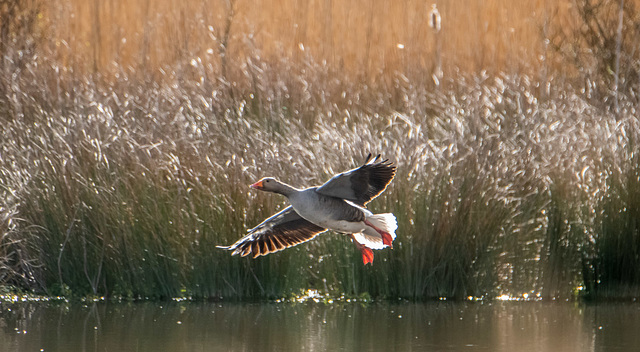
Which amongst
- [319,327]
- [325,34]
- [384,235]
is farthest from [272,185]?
[325,34]

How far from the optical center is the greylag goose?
5914mm

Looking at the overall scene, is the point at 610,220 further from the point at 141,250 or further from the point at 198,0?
the point at 198,0

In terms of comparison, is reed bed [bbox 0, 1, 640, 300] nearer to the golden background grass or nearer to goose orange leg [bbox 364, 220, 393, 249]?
goose orange leg [bbox 364, 220, 393, 249]

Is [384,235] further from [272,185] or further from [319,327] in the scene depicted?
[319,327]

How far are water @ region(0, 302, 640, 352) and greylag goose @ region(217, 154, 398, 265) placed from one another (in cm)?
65

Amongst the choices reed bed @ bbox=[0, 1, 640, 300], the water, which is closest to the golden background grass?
reed bed @ bbox=[0, 1, 640, 300]

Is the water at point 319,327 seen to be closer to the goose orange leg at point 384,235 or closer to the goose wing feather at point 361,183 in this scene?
the goose orange leg at point 384,235

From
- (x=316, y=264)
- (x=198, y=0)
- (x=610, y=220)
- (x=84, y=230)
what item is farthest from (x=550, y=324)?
(x=198, y=0)

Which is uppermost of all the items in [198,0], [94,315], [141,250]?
[198,0]

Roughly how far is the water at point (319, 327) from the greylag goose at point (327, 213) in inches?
25.6

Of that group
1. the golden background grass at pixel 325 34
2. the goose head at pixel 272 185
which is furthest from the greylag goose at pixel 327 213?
the golden background grass at pixel 325 34

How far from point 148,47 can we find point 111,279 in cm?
386

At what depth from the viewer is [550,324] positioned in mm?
7070

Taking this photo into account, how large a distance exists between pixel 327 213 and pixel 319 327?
1.25m
